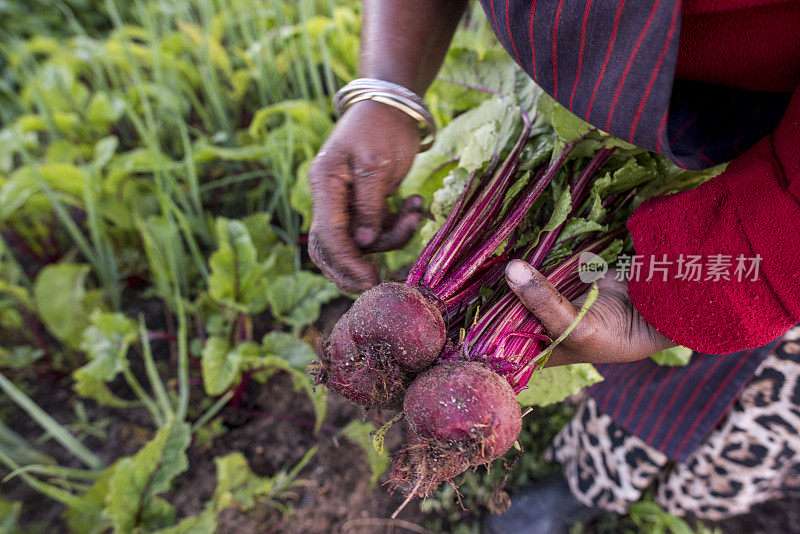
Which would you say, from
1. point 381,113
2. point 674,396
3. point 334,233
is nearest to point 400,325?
point 334,233

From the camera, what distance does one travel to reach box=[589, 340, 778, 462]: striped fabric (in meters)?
1.13

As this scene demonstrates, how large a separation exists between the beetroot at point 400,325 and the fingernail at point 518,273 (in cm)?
16

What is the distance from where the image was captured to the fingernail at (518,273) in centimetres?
81

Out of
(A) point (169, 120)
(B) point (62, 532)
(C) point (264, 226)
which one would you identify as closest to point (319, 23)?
(A) point (169, 120)

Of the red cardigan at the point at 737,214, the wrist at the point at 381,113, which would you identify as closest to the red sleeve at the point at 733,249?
the red cardigan at the point at 737,214

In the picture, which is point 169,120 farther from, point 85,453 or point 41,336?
point 85,453

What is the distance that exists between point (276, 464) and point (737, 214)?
1571mm

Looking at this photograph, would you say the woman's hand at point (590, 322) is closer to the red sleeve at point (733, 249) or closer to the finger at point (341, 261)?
the red sleeve at point (733, 249)

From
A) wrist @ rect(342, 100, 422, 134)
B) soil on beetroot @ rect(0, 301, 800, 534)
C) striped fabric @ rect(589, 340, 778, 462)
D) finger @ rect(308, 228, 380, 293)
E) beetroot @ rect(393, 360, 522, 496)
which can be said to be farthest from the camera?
soil on beetroot @ rect(0, 301, 800, 534)

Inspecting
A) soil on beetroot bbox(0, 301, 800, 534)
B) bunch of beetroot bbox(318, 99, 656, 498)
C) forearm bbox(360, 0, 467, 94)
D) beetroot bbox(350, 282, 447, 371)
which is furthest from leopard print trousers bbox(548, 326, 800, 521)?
forearm bbox(360, 0, 467, 94)

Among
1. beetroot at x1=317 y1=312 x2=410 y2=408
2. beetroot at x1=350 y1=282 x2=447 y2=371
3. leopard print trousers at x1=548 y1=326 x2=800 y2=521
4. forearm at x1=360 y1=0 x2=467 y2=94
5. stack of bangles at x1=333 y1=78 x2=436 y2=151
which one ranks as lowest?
leopard print trousers at x1=548 y1=326 x2=800 y2=521

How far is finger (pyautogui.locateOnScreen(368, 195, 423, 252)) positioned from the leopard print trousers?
898 millimetres

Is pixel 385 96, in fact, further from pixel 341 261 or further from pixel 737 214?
pixel 737 214

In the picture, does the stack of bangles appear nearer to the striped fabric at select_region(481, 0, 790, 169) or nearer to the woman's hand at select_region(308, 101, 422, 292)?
the woman's hand at select_region(308, 101, 422, 292)
